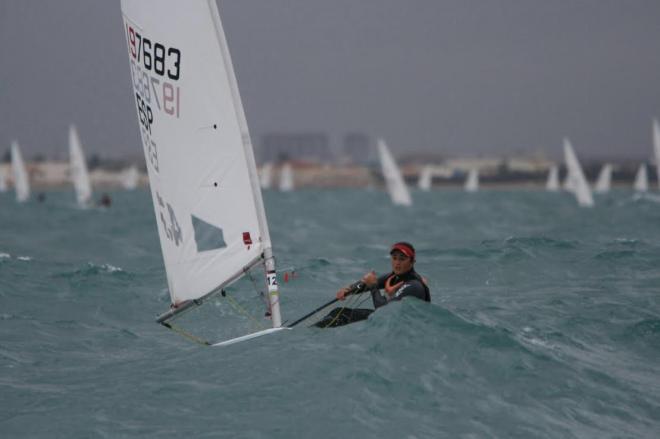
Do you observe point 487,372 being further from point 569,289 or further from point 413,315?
point 569,289

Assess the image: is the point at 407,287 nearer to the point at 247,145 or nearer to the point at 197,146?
the point at 247,145

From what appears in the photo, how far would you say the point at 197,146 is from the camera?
8.17m

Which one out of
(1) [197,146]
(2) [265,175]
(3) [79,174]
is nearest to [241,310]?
(1) [197,146]

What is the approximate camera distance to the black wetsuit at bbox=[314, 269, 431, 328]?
8.41m

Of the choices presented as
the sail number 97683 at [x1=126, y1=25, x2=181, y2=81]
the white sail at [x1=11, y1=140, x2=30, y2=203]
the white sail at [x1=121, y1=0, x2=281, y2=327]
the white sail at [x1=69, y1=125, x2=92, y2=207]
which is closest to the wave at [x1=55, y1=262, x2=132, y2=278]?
the white sail at [x1=121, y1=0, x2=281, y2=327]

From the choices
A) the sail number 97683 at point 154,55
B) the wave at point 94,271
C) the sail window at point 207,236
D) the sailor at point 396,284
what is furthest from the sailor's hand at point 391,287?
the wave at point 94,271

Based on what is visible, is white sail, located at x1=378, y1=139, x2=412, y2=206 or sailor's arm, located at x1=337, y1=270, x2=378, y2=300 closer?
sailor's arm, located at x1=337, y1=270, x2=378, y2=300

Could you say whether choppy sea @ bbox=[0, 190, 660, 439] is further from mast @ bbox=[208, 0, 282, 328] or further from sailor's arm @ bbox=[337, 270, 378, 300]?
mast @ bbox=[208, 0, 282, 328]

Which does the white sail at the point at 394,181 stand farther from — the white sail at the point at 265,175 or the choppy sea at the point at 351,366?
the white sail at the point at 265,175

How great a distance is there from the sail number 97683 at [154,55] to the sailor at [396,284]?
8.25ft

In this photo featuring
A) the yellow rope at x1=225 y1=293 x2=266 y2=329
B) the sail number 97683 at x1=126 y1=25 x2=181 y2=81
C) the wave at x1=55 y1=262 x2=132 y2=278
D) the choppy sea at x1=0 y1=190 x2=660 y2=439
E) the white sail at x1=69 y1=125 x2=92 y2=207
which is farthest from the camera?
the white sail at x1=69 y1=125 x2=92 y2=207

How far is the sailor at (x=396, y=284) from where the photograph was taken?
8.31 meters

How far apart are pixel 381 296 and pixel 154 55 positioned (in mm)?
3077

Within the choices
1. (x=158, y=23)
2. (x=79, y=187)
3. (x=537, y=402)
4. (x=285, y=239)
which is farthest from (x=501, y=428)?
(x=79, y=187)
